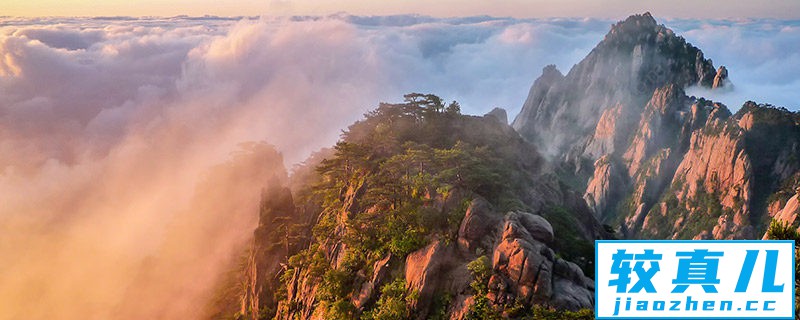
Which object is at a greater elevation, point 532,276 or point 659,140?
point 532,276

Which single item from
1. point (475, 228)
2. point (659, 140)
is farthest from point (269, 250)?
point (659, 140)

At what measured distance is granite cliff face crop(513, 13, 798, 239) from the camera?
103188 millimetres

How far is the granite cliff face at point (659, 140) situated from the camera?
339 feet

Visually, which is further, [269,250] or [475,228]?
[269,250]

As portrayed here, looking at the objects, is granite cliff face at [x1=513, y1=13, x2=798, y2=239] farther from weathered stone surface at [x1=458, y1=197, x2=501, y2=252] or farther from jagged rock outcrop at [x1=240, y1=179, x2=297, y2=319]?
weathered stone surface at [x1=458, y1=197, x2=501, y2=252]

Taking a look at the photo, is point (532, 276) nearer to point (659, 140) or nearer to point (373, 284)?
point (373, 284)

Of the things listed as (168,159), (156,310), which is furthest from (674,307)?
(168,159)

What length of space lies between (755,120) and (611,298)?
10947 cm

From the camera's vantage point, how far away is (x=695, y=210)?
368 feet

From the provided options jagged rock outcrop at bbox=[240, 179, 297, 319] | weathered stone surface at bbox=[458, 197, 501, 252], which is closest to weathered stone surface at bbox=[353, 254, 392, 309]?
weathered stone surface at bbox=[458, 197, 501, 252]

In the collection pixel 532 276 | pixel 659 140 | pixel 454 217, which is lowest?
pixel 659 140

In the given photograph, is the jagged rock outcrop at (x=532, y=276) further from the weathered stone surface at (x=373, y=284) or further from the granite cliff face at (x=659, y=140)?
the granite cliff face at (x=659, y=140)

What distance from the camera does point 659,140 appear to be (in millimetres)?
143250

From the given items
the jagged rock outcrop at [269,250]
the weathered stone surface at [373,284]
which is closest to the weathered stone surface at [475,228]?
the weathered stone surface at [373,284]
